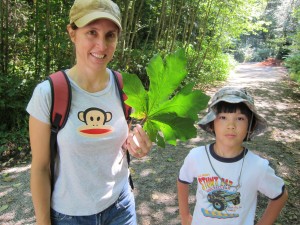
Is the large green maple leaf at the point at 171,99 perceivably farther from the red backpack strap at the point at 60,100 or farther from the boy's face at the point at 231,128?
the boy's face at the point at 231,128

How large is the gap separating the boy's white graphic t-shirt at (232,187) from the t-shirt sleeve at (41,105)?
0.94 meters

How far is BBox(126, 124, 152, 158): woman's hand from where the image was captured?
110cm

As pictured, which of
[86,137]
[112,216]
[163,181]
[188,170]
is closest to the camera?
[86,137]

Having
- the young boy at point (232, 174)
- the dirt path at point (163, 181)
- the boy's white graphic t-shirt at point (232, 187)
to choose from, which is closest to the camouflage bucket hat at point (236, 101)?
the young boy at point (232, 174)

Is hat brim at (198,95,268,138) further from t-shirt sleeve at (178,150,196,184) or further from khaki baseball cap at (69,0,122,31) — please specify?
khaki baseball cap at (69,0,122,31)

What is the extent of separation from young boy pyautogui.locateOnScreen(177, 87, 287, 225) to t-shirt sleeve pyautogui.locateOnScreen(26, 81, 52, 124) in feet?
2.96

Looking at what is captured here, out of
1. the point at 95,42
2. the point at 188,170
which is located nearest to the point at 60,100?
the point at 95,42

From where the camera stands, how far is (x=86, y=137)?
4.26 feet

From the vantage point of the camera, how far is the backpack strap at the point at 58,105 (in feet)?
4.00

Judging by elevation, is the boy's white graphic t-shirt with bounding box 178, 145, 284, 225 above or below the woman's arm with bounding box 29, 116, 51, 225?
below

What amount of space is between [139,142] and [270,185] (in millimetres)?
880

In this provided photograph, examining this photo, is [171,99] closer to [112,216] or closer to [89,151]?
[89,151]

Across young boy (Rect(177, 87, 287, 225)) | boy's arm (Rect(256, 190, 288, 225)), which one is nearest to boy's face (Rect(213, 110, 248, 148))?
young boy (Rect(177, 87, 287, 225))

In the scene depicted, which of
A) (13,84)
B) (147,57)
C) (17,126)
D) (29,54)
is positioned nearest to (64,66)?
(29,54)
